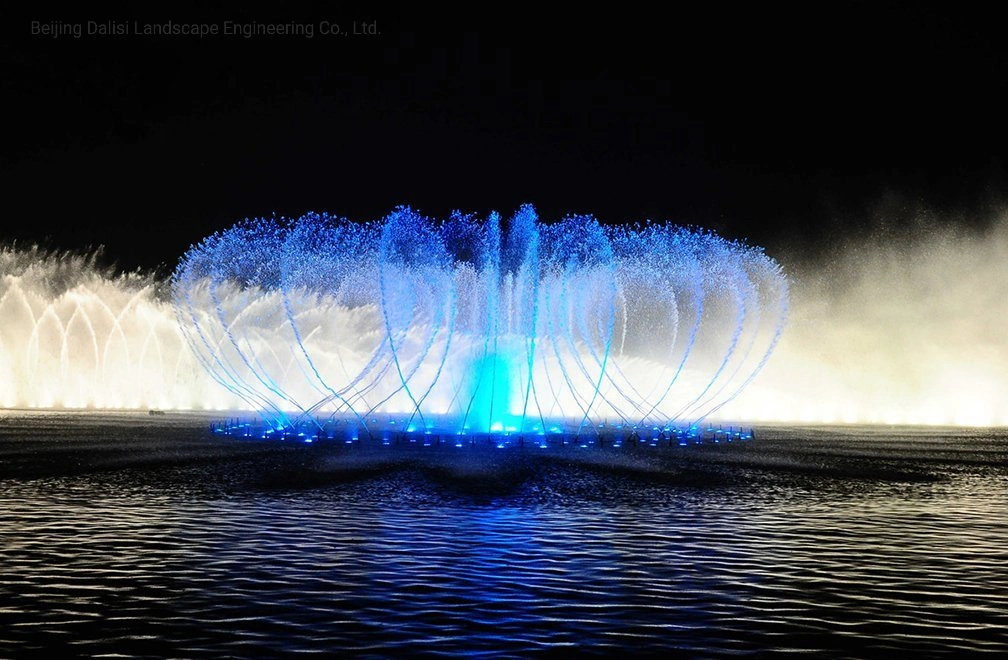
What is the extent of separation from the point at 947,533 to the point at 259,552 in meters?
Result: 18.5

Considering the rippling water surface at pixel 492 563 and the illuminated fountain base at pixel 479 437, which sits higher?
the illuminated fountain base at pixel 479 437

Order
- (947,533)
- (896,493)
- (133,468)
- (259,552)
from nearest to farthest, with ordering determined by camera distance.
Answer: (259,552)
(947,533)
(896,493)
(133,468)

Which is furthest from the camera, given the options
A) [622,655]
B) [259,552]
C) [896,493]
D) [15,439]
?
[15,439]

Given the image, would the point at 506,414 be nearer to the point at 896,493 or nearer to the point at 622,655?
the point at 896,493

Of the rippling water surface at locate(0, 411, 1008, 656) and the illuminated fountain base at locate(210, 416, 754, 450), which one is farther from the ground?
the illuminated fountain base at locate(210, 416, 754, 450)

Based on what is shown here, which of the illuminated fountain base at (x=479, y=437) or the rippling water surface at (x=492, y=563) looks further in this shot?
the illuminated fountain base at (x=479, y=437)

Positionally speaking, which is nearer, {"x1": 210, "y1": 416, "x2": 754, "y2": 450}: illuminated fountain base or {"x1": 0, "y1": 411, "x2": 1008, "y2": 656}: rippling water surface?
{"x1": 0, "y1": 411, "x2": 1008, "y2": 656}: rippling water surface

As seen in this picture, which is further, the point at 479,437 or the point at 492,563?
the point at 479,437

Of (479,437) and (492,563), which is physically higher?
(479,437)

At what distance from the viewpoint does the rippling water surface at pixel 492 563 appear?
16.3m

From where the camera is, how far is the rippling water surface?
1627cm

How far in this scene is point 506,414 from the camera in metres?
90.3

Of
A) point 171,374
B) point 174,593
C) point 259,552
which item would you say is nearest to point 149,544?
point 259,552

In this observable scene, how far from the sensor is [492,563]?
892 inches
